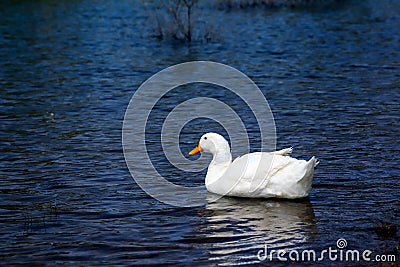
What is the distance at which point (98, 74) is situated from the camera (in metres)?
22.5

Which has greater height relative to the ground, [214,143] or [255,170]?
[214,143]

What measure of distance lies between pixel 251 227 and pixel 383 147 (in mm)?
4885

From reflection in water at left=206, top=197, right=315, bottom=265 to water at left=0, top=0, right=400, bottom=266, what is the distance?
0.09 feet

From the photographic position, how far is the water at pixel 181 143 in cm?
870

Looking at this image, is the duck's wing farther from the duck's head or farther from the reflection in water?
the duck's head

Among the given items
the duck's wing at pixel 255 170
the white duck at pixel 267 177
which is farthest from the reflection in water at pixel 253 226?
the duck's wing at pixel 255 170

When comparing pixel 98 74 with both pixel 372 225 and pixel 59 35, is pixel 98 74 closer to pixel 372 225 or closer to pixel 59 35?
pixel 59 35

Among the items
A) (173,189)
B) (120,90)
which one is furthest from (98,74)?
(173,189)

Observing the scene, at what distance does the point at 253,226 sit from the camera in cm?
916

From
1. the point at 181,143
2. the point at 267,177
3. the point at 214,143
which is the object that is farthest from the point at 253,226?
the point at 181,143

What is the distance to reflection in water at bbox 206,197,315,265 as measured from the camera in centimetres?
830

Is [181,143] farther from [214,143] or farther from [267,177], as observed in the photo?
[267,177]

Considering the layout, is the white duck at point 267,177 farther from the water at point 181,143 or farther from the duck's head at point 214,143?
the duck's head at point 214,143

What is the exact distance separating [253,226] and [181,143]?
16.7 feet
